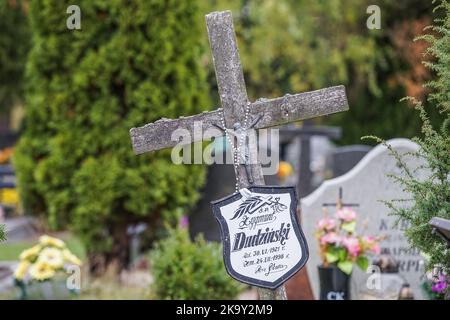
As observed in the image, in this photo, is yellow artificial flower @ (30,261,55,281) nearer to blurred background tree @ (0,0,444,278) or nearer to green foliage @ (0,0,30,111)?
blurred background tree @ (0,0,444,278)

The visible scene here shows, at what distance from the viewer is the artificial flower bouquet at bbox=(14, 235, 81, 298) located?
7215 millimetres

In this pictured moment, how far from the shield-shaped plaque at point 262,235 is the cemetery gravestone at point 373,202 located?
7.98 feet

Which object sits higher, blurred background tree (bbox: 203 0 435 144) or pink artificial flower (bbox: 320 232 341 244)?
blurred background tree (bbox: 203 0 435 144)

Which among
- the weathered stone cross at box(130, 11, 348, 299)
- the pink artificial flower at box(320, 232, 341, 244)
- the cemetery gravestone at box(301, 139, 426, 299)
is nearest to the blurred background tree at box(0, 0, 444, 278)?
the cemetery gravestone at box(301, 139, 426, 299)

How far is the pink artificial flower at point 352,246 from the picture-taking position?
6.21 meters

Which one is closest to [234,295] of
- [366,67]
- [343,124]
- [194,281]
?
[194,281]

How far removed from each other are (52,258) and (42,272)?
17 centimetres

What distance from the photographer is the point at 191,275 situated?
268 inches

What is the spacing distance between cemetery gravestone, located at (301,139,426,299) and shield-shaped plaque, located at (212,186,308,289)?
243 centimetres

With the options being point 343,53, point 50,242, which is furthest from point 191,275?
point 343,53

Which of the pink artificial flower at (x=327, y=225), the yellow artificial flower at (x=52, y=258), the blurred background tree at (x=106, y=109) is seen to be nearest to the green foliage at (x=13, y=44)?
the blurred background tree at (x=106, y=109)

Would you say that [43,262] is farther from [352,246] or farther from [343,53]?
[343,53]

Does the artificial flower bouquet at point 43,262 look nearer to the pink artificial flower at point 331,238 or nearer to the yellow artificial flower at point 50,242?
the yellow artificial flower at point 50,242
